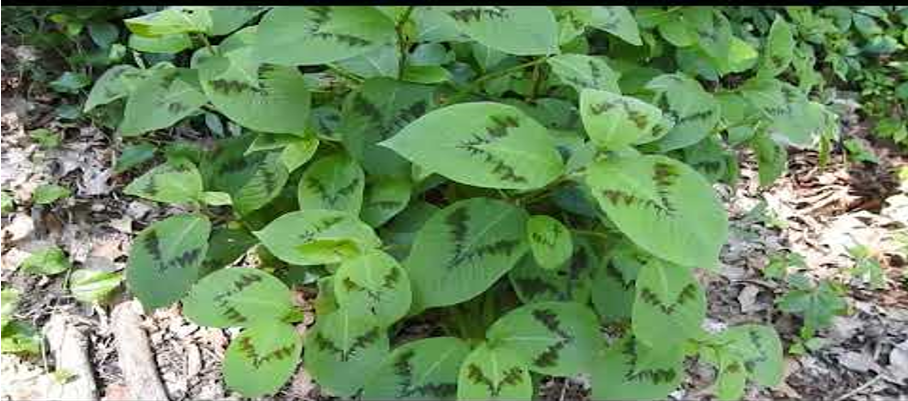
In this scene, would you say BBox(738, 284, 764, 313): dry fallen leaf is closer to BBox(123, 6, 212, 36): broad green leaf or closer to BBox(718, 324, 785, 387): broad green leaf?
BBox(718, 324, 785, 387): broad green leaf

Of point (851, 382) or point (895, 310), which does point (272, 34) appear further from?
point (895, 310)

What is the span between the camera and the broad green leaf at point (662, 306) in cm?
147

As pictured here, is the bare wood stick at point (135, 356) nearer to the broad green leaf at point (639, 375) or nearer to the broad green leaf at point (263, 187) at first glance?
the broad green leaf at point (263, 187)

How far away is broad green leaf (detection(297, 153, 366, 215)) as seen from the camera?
1632 millimetres

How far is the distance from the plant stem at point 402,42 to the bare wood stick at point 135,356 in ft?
2.68

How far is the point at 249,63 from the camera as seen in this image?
1.55 meters

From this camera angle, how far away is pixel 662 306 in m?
1.47

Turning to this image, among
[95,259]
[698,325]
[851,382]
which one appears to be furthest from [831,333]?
[95,259]

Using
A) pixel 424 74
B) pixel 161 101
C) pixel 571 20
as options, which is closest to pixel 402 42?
pixel 424 74

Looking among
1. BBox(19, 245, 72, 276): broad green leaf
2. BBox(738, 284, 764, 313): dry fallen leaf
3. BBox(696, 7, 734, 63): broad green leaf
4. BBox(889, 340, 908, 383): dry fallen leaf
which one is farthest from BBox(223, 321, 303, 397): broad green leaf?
BBox(889, 340, 908, 383): dry fallen leaf

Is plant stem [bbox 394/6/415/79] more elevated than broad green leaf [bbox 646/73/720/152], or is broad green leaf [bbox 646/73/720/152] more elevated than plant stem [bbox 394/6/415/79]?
plant stem [bbox 394/6/415/79]

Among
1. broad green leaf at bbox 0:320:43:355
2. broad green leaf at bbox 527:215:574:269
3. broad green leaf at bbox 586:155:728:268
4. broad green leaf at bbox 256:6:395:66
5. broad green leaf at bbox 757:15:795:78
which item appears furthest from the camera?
broad green leaf at bbox 0:320:43:355

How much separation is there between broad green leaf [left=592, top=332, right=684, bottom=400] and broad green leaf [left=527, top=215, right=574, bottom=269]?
0.20 metres

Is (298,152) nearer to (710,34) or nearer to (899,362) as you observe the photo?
(710,34)
